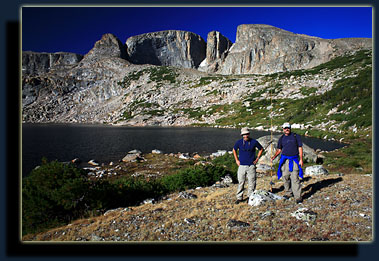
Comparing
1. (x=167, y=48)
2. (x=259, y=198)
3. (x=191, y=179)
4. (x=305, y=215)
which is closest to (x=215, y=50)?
(x=167, y=48)

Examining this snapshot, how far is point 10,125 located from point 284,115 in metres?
60.9

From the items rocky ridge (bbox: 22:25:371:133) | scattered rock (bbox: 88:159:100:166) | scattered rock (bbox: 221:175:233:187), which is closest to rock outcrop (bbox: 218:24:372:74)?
rocky ridge (bbox: 22:25:371:133)

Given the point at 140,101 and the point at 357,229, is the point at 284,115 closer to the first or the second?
the point at 357,229

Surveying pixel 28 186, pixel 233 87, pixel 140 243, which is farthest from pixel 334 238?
pixel 233 87

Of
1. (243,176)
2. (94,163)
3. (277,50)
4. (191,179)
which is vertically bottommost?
(94,163)

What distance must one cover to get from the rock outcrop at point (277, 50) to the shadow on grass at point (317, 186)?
429 feet

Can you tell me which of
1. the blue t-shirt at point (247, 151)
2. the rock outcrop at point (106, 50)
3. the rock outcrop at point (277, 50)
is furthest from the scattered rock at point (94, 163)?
the rock outcrop at point (106, 50)

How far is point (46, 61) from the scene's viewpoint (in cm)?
16738

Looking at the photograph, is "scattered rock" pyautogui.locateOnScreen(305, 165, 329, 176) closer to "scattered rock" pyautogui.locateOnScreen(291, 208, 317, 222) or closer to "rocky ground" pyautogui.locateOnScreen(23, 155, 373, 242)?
"rocky ground" pyautogui.locateOnScreen(23, 155, 373, 242)

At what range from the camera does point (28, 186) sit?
23.2 feet

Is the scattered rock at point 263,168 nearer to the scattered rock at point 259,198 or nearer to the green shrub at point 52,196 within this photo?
the scattered rock at point 259,198

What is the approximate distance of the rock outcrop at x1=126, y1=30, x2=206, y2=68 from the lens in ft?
616

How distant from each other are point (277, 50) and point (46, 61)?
173 meters

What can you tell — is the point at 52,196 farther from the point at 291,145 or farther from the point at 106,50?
the point at 106,50
